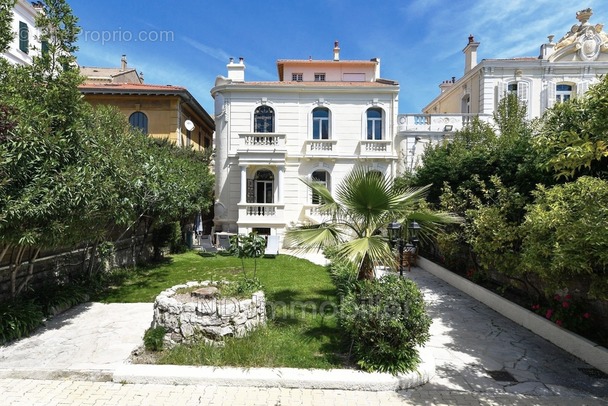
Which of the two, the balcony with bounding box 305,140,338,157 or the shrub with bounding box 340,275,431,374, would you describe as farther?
the balcony with bounding box 305,140,338,157

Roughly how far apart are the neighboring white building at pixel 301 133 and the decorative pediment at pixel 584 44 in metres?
11.0

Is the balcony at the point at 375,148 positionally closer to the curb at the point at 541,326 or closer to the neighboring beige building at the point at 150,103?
the curb at the point at 541,326

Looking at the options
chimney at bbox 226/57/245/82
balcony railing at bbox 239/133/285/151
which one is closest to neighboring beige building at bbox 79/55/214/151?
chimney at bbox 226/57/245/82

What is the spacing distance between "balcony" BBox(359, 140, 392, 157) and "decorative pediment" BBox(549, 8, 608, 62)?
467 inches

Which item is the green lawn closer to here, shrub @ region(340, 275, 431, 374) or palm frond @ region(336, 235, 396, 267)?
shrub @ region(340, 275, 431, 374)

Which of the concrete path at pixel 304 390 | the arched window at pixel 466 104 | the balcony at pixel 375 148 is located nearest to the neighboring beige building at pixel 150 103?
the balcony at pixel 375 148

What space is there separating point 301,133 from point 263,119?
2.36 meters

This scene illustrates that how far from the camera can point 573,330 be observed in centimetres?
575

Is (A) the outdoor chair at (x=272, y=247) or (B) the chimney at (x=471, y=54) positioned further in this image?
(B) the chimney at (x=471, y=54)

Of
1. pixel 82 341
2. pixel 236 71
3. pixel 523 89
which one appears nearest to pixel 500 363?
pixel 82 341

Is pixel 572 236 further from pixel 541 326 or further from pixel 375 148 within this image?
pixel 375 148

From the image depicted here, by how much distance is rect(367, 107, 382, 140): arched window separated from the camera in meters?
18.0

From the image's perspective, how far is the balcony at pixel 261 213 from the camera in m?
16.8

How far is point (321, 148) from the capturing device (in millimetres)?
17797
